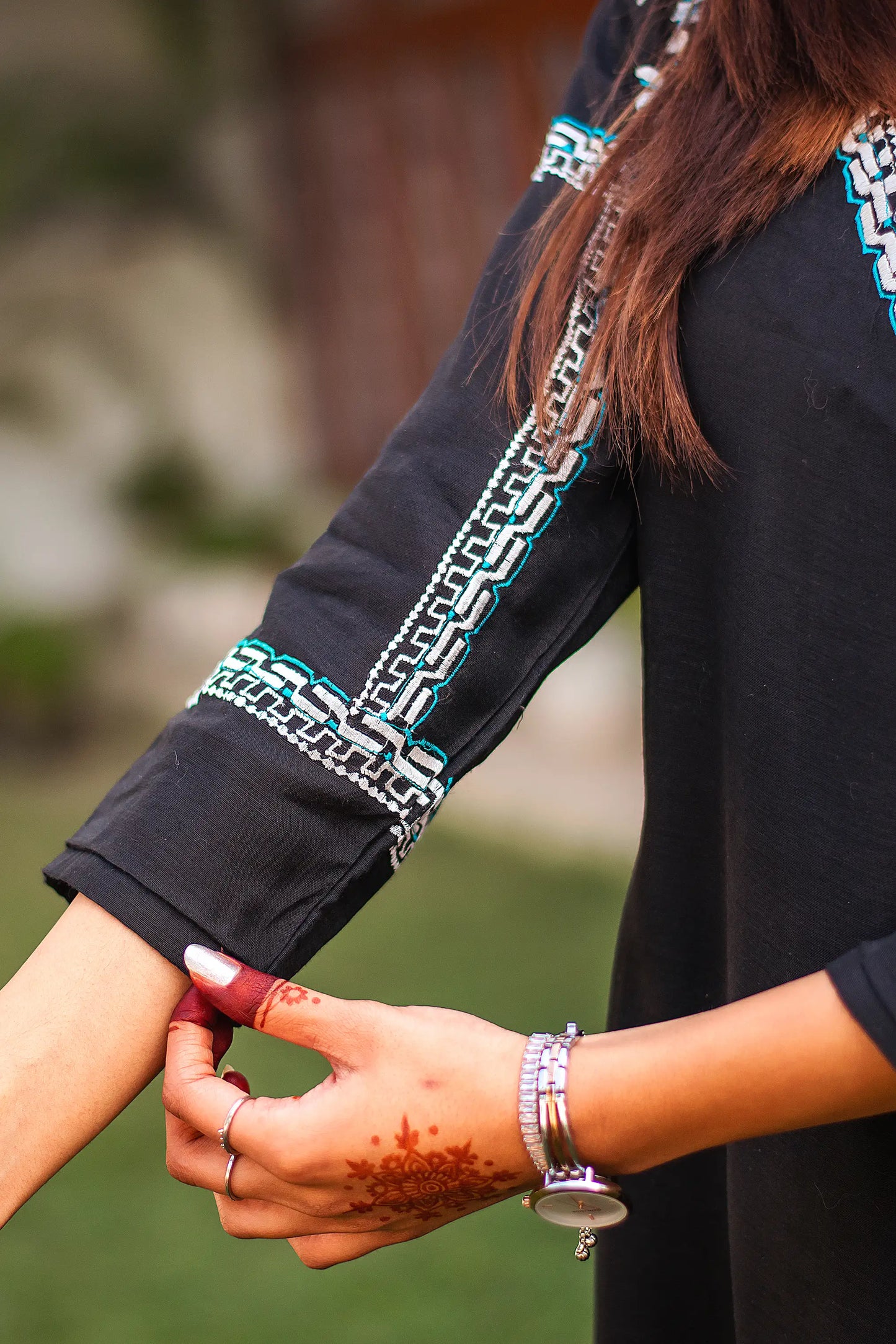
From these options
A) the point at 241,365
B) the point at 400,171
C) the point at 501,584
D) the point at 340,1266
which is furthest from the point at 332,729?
the point at 241,365

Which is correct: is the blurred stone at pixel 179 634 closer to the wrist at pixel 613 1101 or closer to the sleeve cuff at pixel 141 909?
the sleeve cuff at pixel 141 909

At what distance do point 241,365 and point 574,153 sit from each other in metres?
3.88

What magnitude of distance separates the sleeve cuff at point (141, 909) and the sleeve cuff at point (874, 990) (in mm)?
325

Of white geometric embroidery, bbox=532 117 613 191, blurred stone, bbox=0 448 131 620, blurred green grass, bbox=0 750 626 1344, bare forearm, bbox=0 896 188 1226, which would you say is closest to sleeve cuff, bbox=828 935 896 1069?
bare forearm, bbox=0 896 188 1226

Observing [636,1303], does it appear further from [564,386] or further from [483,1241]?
[483,1241]

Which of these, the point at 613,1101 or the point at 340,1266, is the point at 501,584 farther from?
the point at 340,1266

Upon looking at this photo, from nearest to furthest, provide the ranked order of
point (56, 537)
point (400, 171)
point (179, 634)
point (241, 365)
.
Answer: point (400, 171), point (179, 634), point (56, 537), point (241, 365)

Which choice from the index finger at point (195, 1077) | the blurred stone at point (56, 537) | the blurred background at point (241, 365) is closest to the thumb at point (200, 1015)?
the index finger at point (195, 1077)

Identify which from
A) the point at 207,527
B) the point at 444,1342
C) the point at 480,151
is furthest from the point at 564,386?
the point at 207,527

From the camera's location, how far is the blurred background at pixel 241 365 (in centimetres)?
303

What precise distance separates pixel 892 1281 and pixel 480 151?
355 centimetres

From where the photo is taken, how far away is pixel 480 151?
12.1ft

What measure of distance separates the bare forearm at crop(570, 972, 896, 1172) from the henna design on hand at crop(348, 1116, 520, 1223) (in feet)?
0.20

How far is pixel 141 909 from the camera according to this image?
665 millimetres
